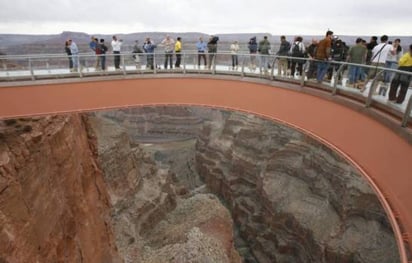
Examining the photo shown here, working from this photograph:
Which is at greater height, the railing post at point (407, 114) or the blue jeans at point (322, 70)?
the blue jeans at point (322, 70)

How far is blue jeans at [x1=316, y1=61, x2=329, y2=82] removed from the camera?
12924 mm

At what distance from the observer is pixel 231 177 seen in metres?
44.6

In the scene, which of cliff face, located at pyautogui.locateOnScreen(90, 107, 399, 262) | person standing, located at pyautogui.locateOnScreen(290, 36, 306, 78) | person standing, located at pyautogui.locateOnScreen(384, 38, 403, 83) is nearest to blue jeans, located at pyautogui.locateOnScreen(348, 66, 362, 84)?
person standing, located at pyautogui.locateOnScreen(384, 38, 403, 83)

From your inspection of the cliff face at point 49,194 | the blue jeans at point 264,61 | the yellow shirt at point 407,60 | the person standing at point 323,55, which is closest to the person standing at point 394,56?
the person standing at point 323,55

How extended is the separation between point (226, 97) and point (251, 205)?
2554cm

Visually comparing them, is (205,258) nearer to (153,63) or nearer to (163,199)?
(163,199)

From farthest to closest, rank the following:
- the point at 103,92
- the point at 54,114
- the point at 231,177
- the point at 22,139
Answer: the point at 231,177, the point at 103,92, the point at 54,114, the point at 22,139

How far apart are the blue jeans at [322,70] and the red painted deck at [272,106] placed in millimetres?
965

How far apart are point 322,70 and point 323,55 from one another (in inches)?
23.7

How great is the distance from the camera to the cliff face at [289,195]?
28.2 m

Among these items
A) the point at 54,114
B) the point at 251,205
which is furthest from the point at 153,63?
the point at 251,205

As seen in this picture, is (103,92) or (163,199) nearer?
(103,92)

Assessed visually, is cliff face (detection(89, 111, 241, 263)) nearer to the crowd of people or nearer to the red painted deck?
the red painted deck

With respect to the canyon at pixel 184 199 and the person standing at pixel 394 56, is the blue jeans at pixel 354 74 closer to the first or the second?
the person standing at pixel 394 56
